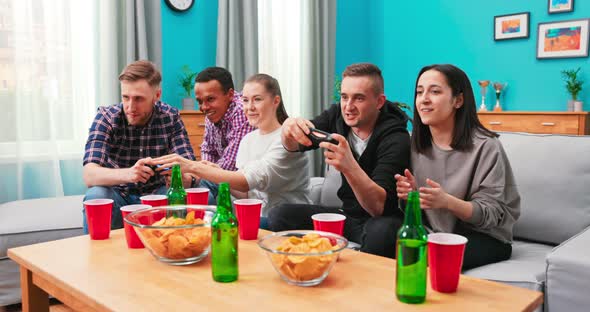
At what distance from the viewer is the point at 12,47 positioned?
10.3 feet

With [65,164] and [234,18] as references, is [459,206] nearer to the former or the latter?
[65,164]

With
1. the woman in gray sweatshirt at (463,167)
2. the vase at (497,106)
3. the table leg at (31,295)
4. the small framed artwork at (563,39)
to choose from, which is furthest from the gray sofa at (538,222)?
the small framed artwork at (563,39)

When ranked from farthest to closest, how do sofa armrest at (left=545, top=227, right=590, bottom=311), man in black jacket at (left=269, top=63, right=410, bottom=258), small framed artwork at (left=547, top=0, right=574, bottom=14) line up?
small framed artwork at (left=547, top=0, right=574, bottom=14) < man in black jacket at (left=269, top=63, right=410, bottom=258) < sofa armrest at (left=545, top=227, right=590, bottom=311)

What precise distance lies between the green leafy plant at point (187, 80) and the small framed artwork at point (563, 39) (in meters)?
3.16

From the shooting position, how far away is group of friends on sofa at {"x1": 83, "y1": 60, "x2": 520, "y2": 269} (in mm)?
1708

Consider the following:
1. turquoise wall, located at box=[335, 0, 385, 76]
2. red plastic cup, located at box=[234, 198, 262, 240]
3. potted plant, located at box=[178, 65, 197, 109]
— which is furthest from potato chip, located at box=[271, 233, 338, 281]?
turquoise wall, located at box=[335, 0, 385, 76]

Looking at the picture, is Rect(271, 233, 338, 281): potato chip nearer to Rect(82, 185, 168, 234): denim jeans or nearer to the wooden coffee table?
the wooden coffee table

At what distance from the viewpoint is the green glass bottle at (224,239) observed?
1114 millimetres

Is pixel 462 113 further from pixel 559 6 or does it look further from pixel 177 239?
pixel 559 6

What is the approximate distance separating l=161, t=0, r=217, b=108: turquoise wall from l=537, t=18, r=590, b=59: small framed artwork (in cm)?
298

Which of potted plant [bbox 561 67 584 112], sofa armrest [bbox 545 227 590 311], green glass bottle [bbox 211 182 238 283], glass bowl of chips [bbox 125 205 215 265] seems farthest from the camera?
potted plant [bbox 561 67 584 112]

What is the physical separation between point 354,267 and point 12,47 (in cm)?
284

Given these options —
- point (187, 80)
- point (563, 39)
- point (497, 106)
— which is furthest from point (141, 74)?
point (563, 39)

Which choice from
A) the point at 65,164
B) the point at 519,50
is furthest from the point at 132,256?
the point at 519,50
